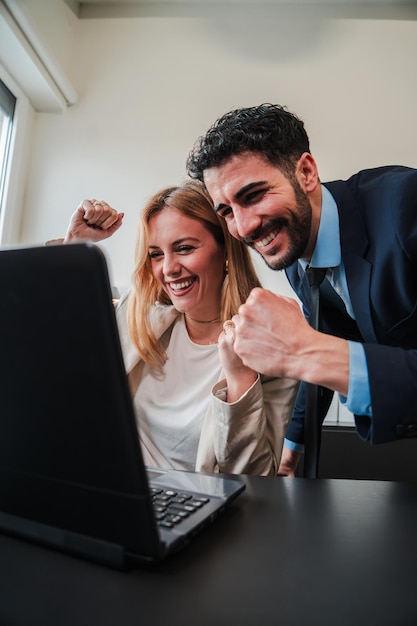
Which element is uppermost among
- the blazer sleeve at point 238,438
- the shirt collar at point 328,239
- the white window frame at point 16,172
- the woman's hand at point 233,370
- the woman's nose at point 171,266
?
the white window frame at point 16,172

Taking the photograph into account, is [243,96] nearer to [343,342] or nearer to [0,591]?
[343,342]

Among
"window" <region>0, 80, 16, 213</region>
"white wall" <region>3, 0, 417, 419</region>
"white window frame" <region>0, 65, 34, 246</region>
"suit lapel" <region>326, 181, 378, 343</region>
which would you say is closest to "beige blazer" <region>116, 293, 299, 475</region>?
"suit lapel" <region>326, 181, 378, 343</region>

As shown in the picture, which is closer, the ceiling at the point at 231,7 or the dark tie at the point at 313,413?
the dark tie at the point at 313,413

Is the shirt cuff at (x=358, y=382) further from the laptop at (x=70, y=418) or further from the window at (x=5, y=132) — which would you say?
the window at (x=5, y=132)

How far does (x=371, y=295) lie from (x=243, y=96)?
192cm

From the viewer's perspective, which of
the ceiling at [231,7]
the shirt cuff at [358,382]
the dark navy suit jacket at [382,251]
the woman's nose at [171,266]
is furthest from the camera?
the ceiling at [231,7]

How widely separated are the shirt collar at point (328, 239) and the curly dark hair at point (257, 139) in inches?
6.1

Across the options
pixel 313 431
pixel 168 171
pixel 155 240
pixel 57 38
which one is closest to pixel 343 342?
pixel 313 431

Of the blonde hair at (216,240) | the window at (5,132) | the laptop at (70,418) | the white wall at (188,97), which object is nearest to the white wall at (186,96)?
the white wall at (188,97)

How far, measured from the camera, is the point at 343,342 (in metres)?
0.72

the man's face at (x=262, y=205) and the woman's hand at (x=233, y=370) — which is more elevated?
the man's face at (x=262, y=205)

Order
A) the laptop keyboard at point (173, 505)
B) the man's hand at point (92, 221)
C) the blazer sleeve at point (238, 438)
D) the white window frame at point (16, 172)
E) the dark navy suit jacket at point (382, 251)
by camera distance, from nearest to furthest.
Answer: the laptop keyboard at point (173, 505) → the blazer sleeve at point (238, 438) → the dark navy suit jacket at point (382, 251) → the man's hand at point (92, 221) → the white window frame at point (16, 172)

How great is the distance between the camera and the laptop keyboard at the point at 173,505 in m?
0.42

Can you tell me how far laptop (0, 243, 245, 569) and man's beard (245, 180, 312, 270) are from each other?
90cm
